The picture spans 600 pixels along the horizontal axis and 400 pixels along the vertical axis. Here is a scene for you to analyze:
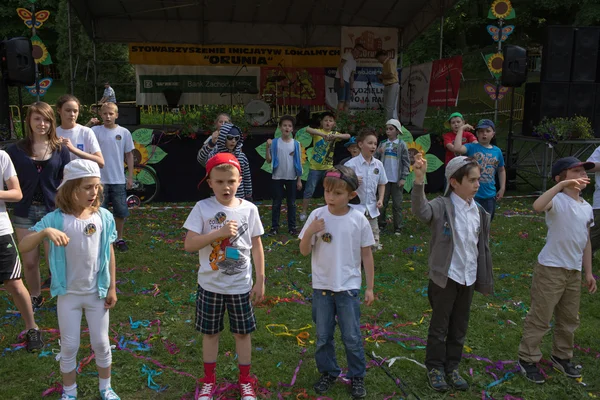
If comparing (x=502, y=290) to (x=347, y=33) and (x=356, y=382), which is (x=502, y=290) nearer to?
(x=356, y=382)

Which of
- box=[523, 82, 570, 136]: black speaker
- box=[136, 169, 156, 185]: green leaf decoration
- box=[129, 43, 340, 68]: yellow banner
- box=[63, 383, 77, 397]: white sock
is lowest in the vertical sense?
box=[63, 383, 77, 397]: white sock

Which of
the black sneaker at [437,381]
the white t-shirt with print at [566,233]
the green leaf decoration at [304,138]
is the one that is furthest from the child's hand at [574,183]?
the green leaf decoration at [304,138]

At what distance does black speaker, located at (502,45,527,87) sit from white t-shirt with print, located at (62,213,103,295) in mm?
10569

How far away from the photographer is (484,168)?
661 cm

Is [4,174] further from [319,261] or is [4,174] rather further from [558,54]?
[558,54]

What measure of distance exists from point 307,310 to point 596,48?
1054 cm

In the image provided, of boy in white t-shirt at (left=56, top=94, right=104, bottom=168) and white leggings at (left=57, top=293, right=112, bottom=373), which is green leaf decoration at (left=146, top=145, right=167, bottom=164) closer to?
boy in white t-shirt at (left=56, top=94, right=104, bottom=168)

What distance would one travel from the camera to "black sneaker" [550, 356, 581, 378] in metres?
3.88

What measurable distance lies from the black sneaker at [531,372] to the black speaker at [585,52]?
33.2ft

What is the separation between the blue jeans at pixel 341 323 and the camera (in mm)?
3436

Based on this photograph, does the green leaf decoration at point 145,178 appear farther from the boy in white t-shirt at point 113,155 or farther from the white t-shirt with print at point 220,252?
the white t-shirt with print at point 220,252

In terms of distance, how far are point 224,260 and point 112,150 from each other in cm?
385

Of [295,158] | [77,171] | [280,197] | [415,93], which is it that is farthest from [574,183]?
[415,93]

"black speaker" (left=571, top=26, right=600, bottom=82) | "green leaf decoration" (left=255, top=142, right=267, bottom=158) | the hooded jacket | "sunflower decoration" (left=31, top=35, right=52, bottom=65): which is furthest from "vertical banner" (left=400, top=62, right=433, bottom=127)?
"sunflower decoration" (left=31, top=35, right=52, bottom=65)
